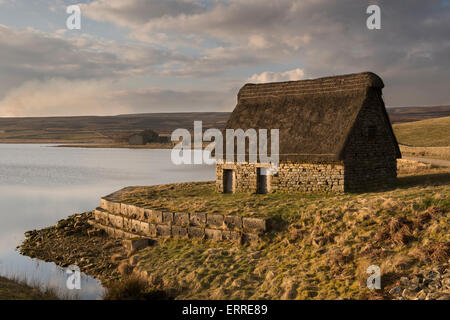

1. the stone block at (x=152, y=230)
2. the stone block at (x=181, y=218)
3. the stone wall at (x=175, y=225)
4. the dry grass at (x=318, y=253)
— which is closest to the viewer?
the dry grass at (x=318, y=253)

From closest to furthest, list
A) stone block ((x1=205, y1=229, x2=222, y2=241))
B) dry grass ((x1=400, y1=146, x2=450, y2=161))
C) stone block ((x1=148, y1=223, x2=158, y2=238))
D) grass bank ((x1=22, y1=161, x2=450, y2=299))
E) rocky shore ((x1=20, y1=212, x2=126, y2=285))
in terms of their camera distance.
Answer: grass bank ((x1=22, y1=161, x2=450, y2=299)) < stone block ((x1=205, y1=229, x2=222, y2=241)) < rocky shore ((x1=20, y1=212, x2=126, y2=285)) < stone block ((x1=148, y1=223, x2=158, y2=238)) < dry grass ((x1=400, y1=146, x2=450, y2=161))

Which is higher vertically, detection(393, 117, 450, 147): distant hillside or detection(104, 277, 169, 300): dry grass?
detection(393, 117, 450, 147): distant hillside

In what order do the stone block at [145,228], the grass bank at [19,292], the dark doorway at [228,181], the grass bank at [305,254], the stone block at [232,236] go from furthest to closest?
the dark doorway at [228,181]
the stone block at [145,228]
the stone block at [232,236]
the grass bank at [305,254]
the grass bank at [19,292]

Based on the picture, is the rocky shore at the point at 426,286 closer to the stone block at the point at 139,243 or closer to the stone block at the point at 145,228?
the stone block at the point at 139,243

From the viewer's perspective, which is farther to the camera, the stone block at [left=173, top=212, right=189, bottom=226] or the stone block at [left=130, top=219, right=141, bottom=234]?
the stone block at [left=130, top=219, right=141, bottom=234]

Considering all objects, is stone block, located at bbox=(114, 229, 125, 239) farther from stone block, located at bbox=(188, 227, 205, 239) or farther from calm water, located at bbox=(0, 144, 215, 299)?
stone block, located at bbox=(188, 227, 205, 239)

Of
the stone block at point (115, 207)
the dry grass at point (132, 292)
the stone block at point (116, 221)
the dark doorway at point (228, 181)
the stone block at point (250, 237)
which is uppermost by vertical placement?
the dark doorway at point (228, 181)

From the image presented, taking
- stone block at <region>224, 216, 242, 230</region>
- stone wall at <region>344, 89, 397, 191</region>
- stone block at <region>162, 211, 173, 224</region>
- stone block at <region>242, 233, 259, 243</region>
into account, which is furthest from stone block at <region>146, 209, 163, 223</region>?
stone wall at <region>344, 89, 397, 191</region>

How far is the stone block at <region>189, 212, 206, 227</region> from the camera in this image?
16859 millimetres

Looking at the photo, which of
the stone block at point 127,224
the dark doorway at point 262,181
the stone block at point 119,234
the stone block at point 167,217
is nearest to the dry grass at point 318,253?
the stone block at point 167,217

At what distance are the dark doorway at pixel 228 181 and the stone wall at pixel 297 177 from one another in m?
0.42

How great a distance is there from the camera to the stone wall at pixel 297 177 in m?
19.4

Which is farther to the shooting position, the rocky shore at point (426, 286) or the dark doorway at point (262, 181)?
the dark doorway at point (262, 181)
